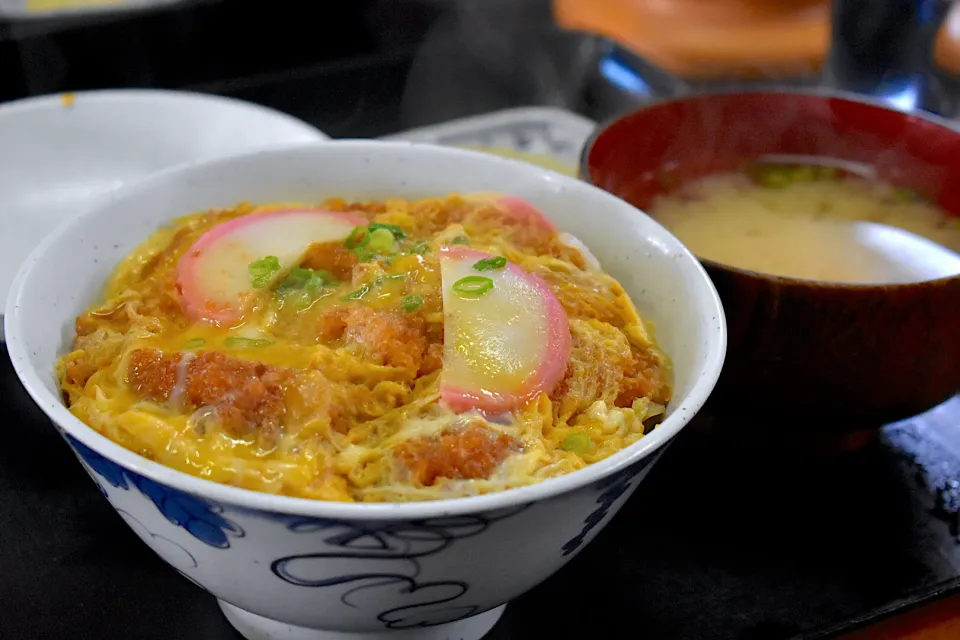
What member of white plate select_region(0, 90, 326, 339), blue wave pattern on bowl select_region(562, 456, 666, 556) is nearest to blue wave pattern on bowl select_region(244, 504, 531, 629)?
blue wave pattern on bowl select_region(562, 456, 666, 556)

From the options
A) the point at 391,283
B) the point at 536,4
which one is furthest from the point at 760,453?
the point at 536,4

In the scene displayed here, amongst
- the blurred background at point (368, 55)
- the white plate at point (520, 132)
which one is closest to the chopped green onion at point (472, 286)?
the white plate at point (520, 132)

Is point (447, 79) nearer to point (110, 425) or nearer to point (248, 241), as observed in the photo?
point (248, 241)

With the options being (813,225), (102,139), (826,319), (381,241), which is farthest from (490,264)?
(102,139)

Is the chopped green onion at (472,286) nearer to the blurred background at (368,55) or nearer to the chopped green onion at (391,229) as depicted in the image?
the chopped green onion at (391,229)

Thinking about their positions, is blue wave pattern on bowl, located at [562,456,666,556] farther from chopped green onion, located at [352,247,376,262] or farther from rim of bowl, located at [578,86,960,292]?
chopped green onion, located at [352,247,376,262]

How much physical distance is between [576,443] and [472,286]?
0.29 metres

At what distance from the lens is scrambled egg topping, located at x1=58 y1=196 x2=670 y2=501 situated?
107cm

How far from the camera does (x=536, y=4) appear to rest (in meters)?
4.65

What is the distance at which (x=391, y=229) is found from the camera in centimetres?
148

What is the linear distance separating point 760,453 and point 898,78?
235cm

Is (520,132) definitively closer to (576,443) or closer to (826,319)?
(826,319)

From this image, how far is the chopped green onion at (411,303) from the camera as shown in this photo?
1.29 metres

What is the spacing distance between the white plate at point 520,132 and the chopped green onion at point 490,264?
1.46 metres
